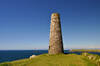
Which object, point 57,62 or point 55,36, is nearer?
point 57,62

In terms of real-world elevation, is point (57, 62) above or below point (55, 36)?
below

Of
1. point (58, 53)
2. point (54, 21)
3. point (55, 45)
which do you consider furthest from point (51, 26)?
point (58, 53)

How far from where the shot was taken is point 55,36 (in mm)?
23766

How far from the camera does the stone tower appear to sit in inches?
924

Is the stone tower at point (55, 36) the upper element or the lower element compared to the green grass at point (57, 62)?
upper

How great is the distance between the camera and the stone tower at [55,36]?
2347cm

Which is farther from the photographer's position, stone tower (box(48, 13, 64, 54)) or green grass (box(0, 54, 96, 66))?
stone tower (box(48, 13, 64, 54))

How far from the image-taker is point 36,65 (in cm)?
1584

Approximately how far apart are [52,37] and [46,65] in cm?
915

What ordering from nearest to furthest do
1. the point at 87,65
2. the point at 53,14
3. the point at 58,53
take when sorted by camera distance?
1. the point at 87,65
2. the point at 58,53
3. the point at 53,14

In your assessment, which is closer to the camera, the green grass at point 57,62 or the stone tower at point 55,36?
the green grass at point 57,62

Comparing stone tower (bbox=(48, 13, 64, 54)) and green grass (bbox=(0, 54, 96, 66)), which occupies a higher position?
stone tower (bbox=(48, 13, 64, 54))

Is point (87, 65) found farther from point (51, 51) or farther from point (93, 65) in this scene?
point (51, 51)

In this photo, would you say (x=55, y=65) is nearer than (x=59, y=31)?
Yes
